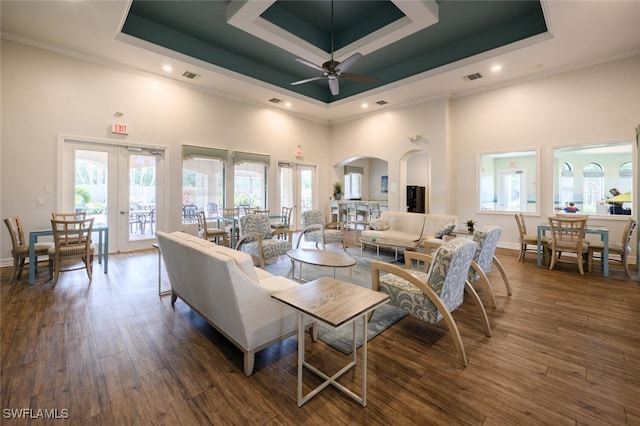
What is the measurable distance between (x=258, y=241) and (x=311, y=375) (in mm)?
2626

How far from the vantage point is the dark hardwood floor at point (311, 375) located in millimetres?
1667

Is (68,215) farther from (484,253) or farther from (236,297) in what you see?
(484,253)

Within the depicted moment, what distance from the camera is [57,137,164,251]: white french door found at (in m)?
Answer: 5.30

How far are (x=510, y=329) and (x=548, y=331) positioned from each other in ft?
1.11

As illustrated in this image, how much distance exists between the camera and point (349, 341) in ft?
8.14

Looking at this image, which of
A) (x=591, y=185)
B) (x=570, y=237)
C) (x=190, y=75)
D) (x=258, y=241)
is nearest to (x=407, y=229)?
(x=570, y=237)

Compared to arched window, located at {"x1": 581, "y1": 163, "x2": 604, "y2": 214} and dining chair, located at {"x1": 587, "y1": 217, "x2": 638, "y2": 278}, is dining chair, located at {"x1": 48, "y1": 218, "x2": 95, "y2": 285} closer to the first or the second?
dining chair, located at {"x1": 587, "y1": 217, "x2": 638, "y2": 278}

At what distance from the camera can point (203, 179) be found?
7.03 metres

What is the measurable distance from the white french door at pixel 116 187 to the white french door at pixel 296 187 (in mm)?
3472

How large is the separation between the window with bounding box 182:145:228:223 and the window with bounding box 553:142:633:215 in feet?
25.3

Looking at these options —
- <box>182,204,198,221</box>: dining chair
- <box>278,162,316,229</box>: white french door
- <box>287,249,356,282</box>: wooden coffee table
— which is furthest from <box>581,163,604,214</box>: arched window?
<box>182,204,198,221</box>: dining chair

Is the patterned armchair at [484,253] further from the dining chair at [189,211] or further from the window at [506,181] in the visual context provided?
the dining chair at [189,211]

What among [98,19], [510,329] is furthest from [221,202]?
[510,329]

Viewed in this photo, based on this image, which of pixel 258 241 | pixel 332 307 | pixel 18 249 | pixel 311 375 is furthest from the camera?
pixel 258 241
